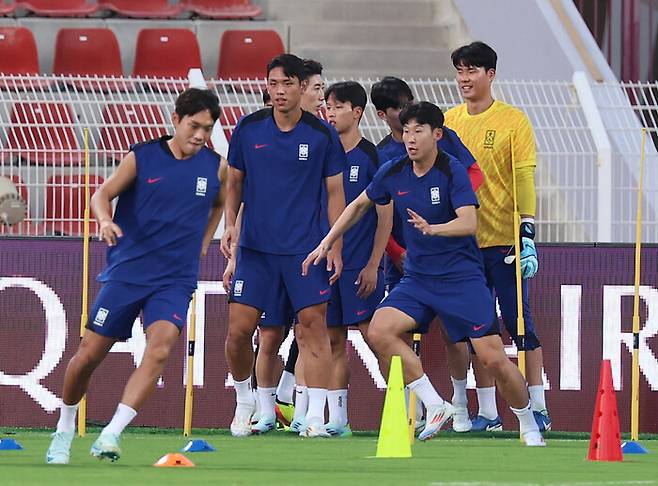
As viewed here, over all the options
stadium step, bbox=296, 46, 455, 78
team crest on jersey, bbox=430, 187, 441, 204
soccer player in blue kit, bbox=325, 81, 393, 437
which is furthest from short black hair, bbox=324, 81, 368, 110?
stadium step, bbox=296, 46, 455, 78

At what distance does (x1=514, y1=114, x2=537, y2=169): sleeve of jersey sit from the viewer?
1098cm

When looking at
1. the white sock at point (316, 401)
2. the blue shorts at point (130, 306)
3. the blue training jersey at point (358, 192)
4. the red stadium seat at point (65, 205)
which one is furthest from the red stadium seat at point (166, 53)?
the blue shorts at point (130, 306)

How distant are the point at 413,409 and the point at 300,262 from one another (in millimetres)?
1076

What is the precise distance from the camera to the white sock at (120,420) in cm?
820

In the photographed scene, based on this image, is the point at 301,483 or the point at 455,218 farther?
the point at 455,218

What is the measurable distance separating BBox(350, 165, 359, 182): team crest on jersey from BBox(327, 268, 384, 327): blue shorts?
0.58 metres

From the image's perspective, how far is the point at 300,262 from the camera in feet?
34.6

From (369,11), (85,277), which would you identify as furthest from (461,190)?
(369,11)

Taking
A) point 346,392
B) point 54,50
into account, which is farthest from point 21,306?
point 54,50

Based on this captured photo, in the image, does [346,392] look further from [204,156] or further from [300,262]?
[204,156]

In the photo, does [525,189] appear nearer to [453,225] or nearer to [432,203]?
[432,203]

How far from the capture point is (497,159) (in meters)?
11.1

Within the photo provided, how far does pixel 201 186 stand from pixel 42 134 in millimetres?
4956

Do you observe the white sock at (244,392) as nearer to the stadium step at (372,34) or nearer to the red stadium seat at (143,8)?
the stadium step at (372,34)
